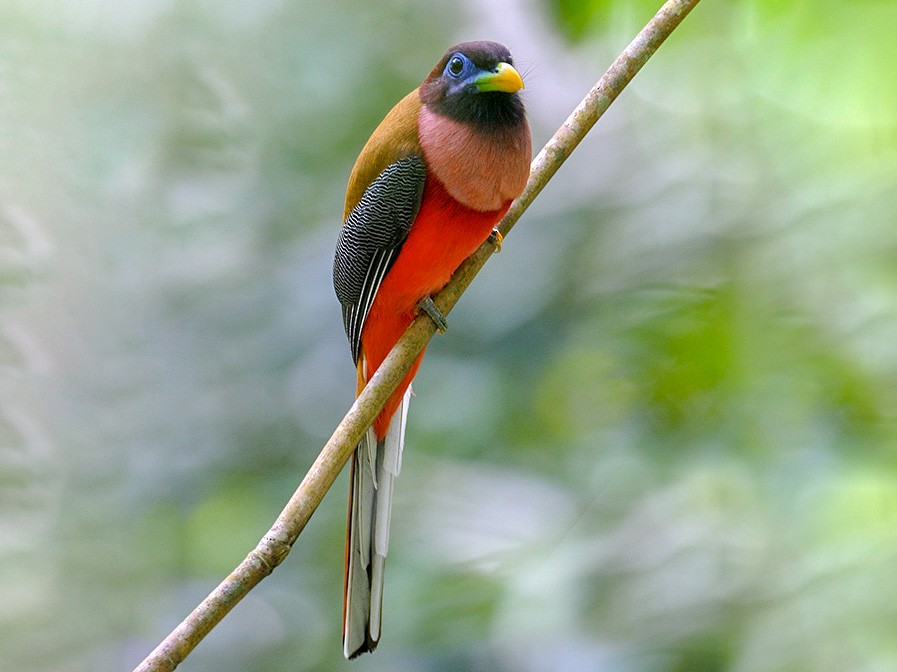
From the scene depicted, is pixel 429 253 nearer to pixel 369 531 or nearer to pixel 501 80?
pixel 501 80

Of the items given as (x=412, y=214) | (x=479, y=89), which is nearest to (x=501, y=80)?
(x=479, y=89)

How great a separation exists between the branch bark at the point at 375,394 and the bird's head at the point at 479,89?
5.0 inches

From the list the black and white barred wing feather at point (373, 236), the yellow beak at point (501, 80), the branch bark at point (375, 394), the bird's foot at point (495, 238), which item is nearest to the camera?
the branch bark at point (375, 394)

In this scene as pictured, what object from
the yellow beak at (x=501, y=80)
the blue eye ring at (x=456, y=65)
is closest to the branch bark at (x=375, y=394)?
the yellow beak at (x=501, y=80)

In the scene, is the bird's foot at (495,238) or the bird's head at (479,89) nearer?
the bird's head at (479,89)

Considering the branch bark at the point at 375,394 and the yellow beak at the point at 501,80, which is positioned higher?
the yellow beak at the point at 501,80

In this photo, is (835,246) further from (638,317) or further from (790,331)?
(638,317)

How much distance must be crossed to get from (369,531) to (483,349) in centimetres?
50

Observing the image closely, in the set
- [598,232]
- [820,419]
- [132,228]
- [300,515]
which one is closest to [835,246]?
[820,419]

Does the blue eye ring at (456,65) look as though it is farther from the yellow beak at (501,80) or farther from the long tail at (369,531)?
the long tail at (369,531)

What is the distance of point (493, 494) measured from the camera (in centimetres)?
220

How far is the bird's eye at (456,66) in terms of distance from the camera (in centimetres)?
188

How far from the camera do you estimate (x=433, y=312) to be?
6.32 ft

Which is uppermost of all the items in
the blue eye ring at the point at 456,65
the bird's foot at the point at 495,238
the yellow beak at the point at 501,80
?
the blue eye ring at the point at 456,65
